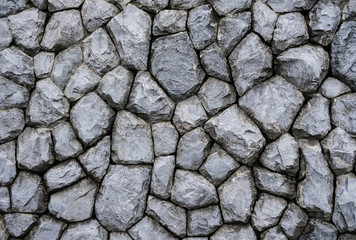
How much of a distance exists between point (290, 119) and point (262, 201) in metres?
0.51

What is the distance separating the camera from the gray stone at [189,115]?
8.11ft

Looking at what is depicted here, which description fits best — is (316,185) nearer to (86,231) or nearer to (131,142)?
(131,142)

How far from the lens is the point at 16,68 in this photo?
8.36 feet

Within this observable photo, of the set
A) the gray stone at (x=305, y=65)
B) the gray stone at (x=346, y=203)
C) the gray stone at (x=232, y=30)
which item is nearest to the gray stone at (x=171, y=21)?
the gray stone at (x=232, y=30)

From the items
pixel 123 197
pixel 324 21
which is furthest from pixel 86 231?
pixel 324 21

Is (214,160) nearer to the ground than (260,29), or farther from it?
nearer to the ground

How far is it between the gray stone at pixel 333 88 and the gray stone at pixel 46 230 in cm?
179

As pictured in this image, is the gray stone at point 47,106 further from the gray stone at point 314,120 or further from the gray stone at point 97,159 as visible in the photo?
the gray stone at point 314,120

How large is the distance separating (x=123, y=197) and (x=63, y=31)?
110cm

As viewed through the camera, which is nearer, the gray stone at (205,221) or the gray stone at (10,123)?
the gray stone at (205,221)

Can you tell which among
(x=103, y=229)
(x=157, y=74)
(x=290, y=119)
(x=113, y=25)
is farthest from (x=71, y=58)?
(x=290, y=119)

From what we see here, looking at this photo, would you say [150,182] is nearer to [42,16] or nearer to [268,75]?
[268,75]

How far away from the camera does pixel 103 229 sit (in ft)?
8.18

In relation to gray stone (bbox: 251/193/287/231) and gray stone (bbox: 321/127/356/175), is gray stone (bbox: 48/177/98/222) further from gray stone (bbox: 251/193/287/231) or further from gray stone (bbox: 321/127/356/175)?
gray stone (bbox: 321/127/356/175)
